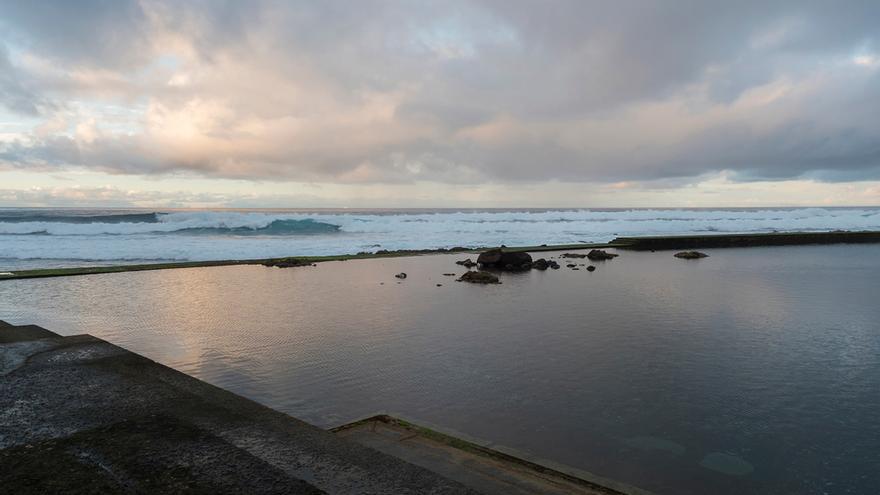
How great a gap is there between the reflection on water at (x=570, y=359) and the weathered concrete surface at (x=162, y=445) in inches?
91.2

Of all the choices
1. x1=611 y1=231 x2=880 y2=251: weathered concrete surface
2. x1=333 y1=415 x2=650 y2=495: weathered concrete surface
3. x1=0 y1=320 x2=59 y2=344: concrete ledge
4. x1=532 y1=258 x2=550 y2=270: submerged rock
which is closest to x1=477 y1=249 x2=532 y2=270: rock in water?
x1=532 y1=258 x2=550 y2=270: submerged rock

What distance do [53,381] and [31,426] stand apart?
1.53m

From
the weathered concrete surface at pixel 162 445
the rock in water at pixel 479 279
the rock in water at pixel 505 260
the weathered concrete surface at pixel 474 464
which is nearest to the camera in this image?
the weathered concrete surface at pixel 162 445

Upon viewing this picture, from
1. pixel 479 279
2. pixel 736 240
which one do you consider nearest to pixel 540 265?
pixel 479 279

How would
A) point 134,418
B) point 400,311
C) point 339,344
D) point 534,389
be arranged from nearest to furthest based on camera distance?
point 134,418 < point 534,389 < point 339,344 < point 400,311

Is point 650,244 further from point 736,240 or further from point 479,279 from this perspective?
point 479,279

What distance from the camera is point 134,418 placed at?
16.9 ft

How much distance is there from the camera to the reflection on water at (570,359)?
666cm

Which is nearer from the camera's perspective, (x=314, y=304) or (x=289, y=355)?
(x=289, y=355)

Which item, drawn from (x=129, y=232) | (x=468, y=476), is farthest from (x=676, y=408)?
(x=129, y=232)

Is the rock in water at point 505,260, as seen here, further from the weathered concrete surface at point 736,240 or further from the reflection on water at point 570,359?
the weathered concrete surface at point 736,240

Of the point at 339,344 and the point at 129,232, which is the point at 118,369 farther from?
the point at 129,232

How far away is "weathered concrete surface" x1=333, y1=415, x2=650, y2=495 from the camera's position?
5355mm

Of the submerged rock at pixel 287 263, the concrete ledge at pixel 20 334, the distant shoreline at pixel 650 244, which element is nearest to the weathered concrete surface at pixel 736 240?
the distant shoreline at pixel 650 244
